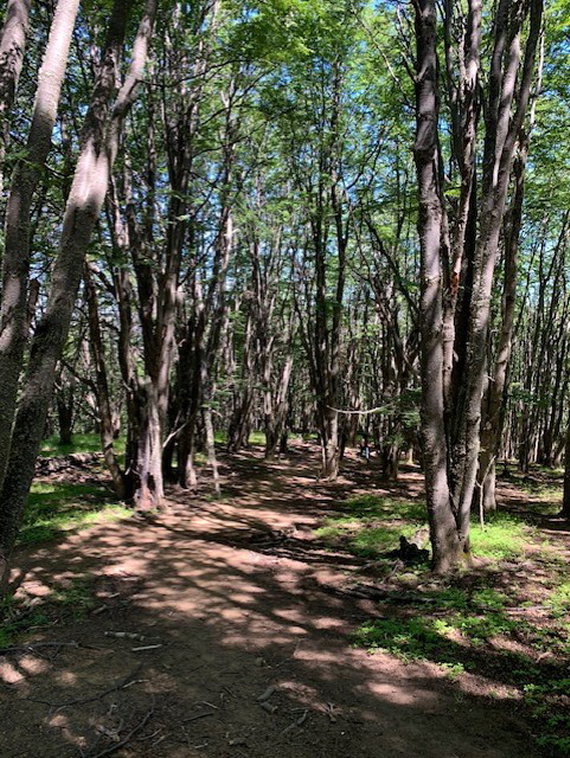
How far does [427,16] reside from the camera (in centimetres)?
609

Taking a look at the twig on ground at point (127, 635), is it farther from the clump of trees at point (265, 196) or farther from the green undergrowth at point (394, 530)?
the green undergrowth at point (394, 530)

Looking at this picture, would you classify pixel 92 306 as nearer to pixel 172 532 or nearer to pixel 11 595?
pixel 172 532

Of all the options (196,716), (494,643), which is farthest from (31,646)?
(494,643)

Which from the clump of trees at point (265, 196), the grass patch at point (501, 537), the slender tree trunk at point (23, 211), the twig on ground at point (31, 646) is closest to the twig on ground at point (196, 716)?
the twig on ground at point (31, 646)

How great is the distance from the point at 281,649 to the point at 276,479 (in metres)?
11.9

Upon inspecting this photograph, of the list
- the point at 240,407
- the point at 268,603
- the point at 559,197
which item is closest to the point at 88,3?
the point at 268,603

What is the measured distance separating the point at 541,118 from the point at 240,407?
51.2 ft

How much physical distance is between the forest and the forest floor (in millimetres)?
29

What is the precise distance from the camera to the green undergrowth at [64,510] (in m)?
8.77

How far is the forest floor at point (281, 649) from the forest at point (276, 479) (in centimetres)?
3

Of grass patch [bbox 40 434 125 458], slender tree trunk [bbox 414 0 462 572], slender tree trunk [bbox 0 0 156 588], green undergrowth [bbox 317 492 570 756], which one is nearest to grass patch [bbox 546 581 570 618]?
green undergrowth [bbox 317 492 570 756]

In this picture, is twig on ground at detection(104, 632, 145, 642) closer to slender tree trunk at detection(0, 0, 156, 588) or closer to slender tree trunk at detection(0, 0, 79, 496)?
slender tree trunk at detection(0, 0, 156, 588)

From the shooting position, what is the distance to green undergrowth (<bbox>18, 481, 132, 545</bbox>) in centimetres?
877

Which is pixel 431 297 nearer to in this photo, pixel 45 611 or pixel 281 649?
pixel 281 649
